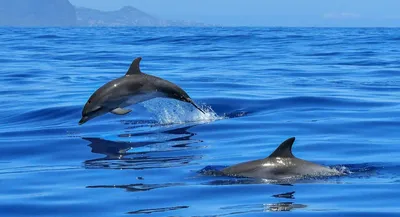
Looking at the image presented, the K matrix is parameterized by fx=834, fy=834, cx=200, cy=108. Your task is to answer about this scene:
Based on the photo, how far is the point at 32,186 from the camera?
9.88 m

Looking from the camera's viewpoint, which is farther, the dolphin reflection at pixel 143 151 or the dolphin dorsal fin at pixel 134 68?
the dolphin dorsal fin at pixel 134 68

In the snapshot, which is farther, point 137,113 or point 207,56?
point 207,56

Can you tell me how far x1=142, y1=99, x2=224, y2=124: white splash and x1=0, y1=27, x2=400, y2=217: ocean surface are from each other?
0.09ft

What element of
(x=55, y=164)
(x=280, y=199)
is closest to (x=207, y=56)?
(x=55, y=164)

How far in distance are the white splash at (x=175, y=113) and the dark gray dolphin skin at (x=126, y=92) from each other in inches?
73.0

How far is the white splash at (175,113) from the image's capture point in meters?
15.9

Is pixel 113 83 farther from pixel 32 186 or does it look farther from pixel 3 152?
pixel 32 186

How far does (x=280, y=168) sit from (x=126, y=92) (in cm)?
441

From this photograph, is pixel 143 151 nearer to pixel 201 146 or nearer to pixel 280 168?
pixel 201 146

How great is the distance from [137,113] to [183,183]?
734cm

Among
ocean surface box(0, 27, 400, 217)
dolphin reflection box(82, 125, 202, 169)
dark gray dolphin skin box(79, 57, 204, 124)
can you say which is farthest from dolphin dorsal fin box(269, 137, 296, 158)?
dark gray dolphin skin box(79, 57, 204, 124)

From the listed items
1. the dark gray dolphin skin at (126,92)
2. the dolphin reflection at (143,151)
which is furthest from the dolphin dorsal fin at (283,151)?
the dark gray dolphin skin at (126,92)

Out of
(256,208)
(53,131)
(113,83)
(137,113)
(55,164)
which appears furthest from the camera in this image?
(137,113)

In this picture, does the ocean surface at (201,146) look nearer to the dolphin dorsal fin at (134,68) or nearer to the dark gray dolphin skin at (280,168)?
the dark gray dolphin skin at (280,168)
